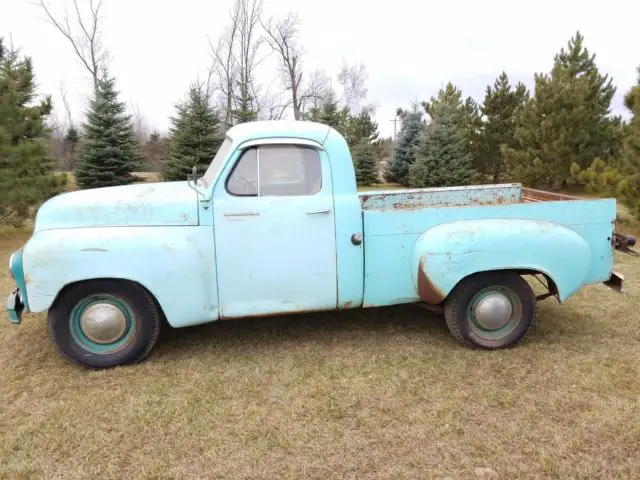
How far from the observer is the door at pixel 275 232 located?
374 centimetres

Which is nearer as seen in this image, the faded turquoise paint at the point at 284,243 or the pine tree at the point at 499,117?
the faded turquoise paint at the point at 284,243

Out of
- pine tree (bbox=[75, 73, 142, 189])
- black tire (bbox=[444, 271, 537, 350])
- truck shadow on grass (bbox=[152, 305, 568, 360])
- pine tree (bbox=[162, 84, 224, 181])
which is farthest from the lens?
pine tree (bbox=[162, 84, 224, 181])

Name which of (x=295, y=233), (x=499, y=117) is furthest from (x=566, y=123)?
(x=295, y=233)

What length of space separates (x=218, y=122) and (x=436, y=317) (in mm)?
12101

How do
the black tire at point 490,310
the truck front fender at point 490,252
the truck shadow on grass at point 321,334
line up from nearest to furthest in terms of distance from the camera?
the truck front fender at point 490,252 → the black tire at point 490,310 → the truck shadow on grass at point 321,334

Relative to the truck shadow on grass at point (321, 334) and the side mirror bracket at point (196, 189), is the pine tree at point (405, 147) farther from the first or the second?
the side mirror bracket at point (196, 189)

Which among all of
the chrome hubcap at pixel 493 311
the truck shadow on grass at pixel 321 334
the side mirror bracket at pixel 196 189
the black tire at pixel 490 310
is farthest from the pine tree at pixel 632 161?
the side mirror bracket at pixel 196 189

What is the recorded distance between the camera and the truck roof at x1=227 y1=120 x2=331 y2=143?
3850 millimetres

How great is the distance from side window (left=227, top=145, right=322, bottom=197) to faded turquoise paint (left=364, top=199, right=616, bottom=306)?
0.56 meters

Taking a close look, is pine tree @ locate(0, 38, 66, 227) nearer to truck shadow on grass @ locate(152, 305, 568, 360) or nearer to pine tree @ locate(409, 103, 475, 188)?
truck shadow on grass @ locate(152, 305, 568, 360)

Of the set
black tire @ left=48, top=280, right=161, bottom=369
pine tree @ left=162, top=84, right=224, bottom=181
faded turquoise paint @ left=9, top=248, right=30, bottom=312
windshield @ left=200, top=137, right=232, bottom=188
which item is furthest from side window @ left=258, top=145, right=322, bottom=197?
pine tree @ left=162, top=84, right=224, bottom=181

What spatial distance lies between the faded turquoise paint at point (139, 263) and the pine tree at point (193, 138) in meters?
11.2

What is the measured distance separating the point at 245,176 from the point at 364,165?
17.3 metres

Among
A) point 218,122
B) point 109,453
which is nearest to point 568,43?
point 218,122
